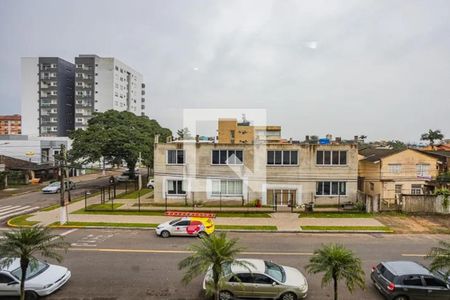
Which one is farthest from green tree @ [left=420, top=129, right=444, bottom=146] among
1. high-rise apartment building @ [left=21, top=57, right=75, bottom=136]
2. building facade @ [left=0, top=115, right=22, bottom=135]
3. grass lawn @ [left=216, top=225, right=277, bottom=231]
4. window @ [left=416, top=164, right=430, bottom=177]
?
building facade @ [left=0, top=115, right=22, bottom=135]

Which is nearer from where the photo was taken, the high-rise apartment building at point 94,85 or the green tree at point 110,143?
the green tree at point 110,143

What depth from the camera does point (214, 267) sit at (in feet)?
35.2

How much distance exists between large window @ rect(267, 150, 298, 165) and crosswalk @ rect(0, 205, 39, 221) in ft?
71.9

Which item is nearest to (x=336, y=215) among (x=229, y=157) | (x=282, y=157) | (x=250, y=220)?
(x=282, y=157)

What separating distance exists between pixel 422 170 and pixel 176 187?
23977 mm

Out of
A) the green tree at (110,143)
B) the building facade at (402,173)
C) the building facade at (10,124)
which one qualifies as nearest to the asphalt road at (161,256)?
the building facade at (402,173)

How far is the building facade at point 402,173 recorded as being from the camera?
106 feet

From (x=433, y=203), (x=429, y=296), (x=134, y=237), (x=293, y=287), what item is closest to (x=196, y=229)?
(x=134, y=237)

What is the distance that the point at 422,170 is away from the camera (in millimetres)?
33062

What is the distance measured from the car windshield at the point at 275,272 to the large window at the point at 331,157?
18641mm

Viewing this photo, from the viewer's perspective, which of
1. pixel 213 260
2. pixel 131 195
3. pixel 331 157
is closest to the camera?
pixel 213 260

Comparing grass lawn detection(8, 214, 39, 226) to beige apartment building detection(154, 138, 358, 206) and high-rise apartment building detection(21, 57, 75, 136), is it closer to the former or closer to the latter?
beige apartment building detection(154, 138, 358, 206)

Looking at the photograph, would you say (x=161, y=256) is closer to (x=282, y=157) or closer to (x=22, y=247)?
(x=22, y=247)

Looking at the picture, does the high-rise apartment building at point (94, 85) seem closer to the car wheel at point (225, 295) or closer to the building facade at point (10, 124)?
the building facade at point (10, 124)
